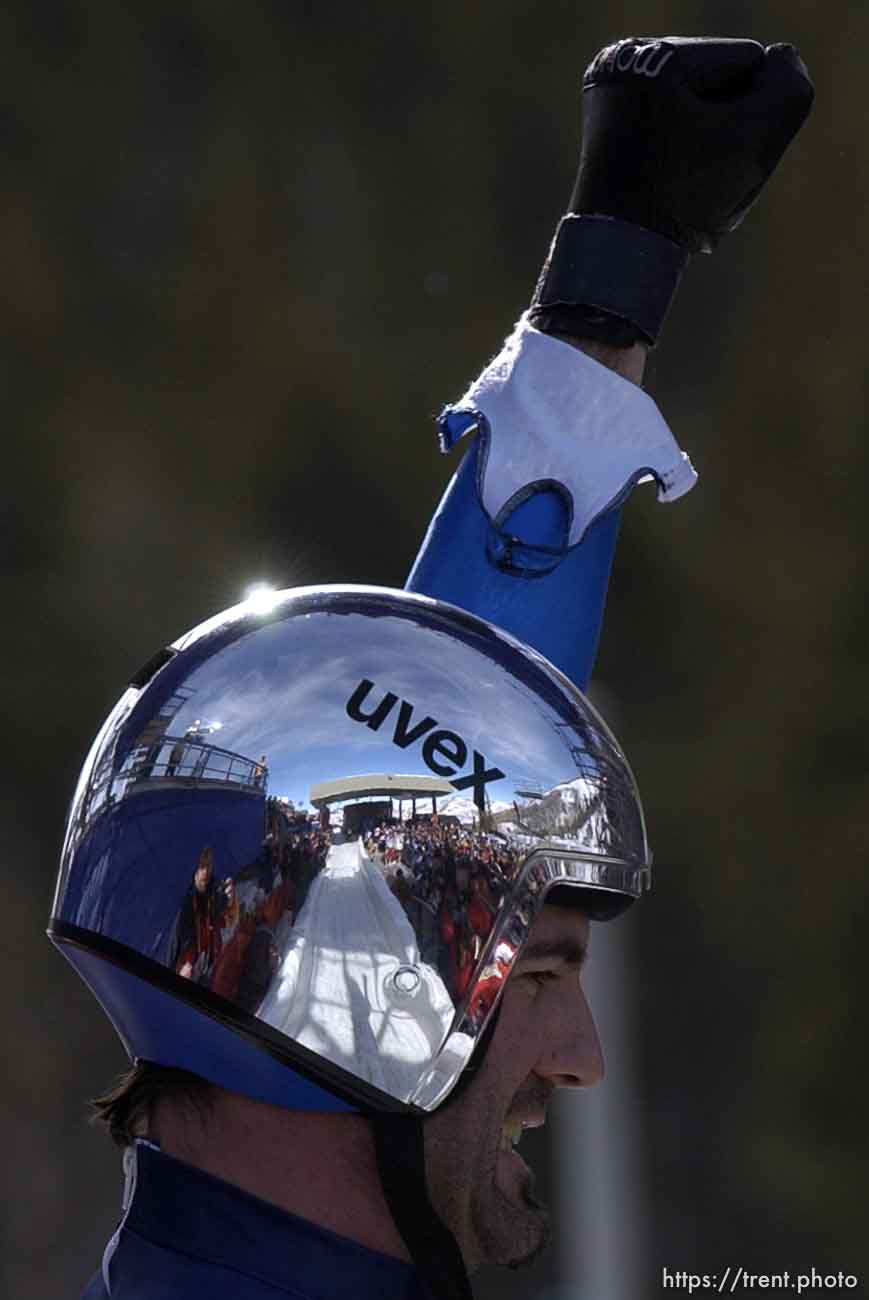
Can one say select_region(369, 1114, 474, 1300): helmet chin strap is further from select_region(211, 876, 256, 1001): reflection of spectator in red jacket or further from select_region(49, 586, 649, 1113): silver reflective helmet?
select_region(211, 876, 256, 1001): reflection of spectator in red jacket

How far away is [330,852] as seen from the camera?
1612 millimetres

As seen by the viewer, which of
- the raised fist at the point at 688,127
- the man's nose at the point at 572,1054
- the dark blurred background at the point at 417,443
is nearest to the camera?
the man's nose at the point at 572,1054

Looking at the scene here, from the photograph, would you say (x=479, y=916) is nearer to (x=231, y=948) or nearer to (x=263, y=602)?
(x=231, y=948)

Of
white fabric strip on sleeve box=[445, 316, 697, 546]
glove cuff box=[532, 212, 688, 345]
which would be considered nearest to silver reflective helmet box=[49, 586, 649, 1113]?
white fabric strip on sleeve box=[445, 316, 697, 546]

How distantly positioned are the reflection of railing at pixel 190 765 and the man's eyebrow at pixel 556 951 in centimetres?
26

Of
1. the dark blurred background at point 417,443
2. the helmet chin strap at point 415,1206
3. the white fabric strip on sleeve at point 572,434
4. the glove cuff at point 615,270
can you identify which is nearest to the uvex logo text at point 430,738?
the helmet chin strap at point 415,1206

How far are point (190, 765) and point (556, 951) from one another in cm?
33

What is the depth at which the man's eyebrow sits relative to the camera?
171 cm

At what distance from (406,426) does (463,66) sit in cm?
102

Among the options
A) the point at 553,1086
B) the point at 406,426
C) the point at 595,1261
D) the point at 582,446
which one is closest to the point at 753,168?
the point at 582,446

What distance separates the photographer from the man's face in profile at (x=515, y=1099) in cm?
163

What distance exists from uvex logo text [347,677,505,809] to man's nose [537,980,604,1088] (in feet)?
0.65

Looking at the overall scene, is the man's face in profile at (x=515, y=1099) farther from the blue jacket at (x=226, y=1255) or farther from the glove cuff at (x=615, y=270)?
the glove cuff at (x=615, y=270)

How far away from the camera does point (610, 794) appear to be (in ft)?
5.69
